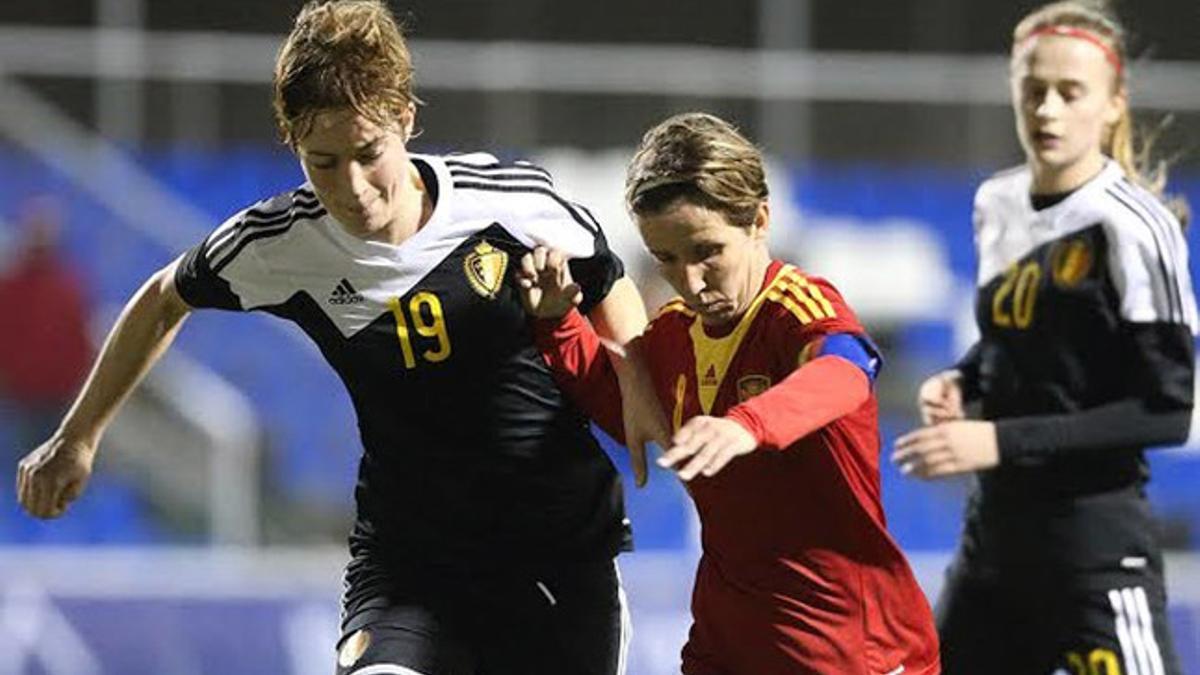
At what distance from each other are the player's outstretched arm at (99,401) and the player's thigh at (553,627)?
0.73m

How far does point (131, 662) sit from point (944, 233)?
15.2 ft

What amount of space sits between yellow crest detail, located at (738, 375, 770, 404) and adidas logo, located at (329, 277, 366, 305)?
2.24 ft

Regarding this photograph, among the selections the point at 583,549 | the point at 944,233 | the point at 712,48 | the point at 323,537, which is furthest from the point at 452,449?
the point at 944,233

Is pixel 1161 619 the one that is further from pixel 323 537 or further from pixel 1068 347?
pixel 323 537

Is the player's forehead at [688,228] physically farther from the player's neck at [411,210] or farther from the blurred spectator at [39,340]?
the blurred spectator at [39,340]

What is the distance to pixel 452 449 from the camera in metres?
3.81

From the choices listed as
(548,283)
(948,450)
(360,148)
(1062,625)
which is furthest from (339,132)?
(1062,625)

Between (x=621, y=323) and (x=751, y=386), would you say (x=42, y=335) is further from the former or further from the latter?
(x=751, y=386)

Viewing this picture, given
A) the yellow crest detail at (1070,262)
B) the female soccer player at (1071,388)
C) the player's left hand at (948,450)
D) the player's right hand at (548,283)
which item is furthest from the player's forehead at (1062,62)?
the player's right hand at (548,283)

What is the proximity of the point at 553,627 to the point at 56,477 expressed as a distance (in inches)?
33.9

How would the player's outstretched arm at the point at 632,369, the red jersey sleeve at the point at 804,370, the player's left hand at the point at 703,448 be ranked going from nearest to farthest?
the player's left hand at the point at 703,448, the red jersey sleeve at the point at 804,370, the player's outstretched arm at the point at 632,369

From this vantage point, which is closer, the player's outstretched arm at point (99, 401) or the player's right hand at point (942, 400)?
the player's outstretched arm at point (99, 401)

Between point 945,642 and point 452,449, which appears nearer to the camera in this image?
point 452,449

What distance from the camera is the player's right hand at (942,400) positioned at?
4.35 metres
